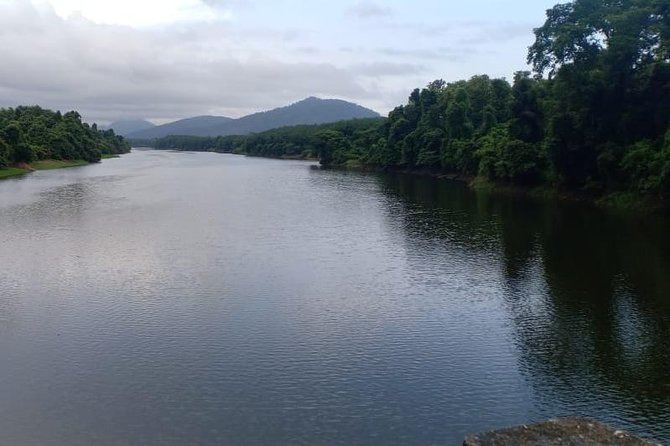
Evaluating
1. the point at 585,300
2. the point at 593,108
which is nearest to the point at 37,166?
the point at 593,108

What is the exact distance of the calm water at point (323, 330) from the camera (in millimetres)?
14555

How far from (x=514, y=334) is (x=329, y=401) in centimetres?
797

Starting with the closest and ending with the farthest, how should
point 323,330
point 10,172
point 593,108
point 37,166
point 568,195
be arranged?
point 323,330 → point 593,108 → point 568,195 → point 10,172 → point 37,166

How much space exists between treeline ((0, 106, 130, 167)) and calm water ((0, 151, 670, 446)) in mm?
52356

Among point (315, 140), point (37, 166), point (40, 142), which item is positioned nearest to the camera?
point (37, 166)

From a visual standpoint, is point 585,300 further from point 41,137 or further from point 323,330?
point 41,137

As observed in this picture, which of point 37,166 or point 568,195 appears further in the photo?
point 37,166

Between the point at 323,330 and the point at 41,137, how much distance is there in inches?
4040

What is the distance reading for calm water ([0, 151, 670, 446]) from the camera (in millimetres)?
14555

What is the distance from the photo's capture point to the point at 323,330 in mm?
20406

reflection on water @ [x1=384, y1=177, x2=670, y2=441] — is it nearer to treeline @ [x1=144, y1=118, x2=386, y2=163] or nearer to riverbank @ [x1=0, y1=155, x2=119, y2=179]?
riverbank @ [x1=0, y1=155, x2=119, y2=179]

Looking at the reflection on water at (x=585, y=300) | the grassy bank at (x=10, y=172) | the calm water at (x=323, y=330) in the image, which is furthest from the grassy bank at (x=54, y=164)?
the reflection on water at (x=585, y=300)

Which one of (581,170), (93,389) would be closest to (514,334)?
(93,389)

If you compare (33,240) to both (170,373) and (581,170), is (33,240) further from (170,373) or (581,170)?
(581,170)
